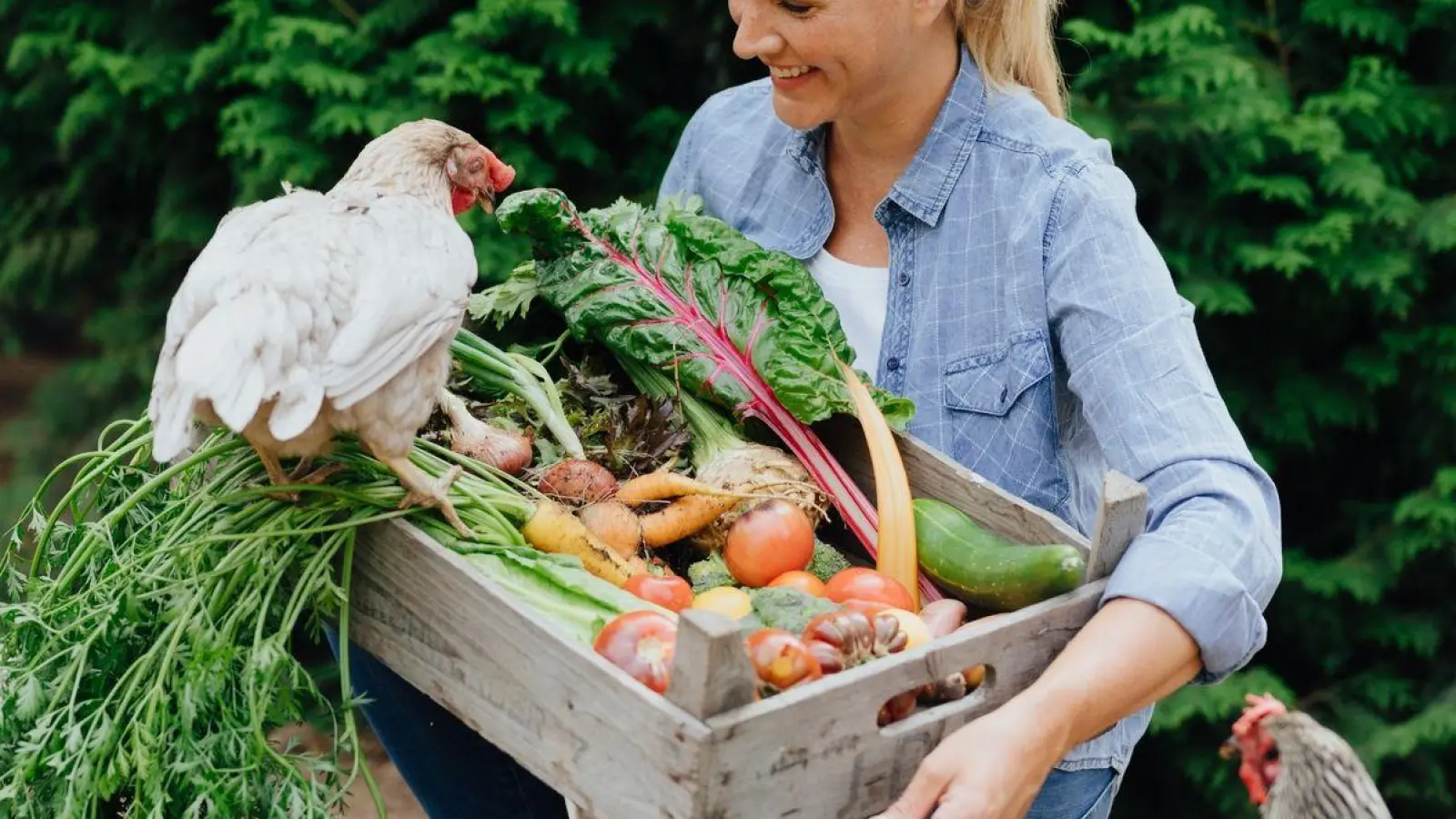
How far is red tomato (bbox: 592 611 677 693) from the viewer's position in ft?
5.10

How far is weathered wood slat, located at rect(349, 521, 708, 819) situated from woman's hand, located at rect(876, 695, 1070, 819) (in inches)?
10.5

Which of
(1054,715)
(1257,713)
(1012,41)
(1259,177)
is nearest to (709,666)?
(1054,715)

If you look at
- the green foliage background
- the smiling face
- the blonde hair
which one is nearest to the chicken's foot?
the smiling face

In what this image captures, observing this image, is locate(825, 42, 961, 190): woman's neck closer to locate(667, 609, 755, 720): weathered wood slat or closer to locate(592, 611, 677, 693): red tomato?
locate(592, 611, 677, 693): red tomato

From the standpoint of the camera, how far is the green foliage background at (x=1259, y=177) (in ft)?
11.8

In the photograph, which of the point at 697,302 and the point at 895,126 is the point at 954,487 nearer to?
the point at 697,302

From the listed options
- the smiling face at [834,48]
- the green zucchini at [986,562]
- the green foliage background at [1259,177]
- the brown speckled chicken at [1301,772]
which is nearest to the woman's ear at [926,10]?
the smiling face at [834,48]

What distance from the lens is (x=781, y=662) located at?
1.54 metres

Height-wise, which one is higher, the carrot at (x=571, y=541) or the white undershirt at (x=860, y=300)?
the white undershirt at (x=860, y=300)

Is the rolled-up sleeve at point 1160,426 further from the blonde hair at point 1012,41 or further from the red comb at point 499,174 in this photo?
the red comb at point 499,174

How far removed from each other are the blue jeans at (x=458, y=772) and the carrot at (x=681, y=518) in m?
0.43

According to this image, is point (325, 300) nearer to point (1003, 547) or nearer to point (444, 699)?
point (444, 699)

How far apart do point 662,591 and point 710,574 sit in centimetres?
19

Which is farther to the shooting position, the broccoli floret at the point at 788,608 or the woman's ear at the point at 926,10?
the woman's ear at the point at 926,10
